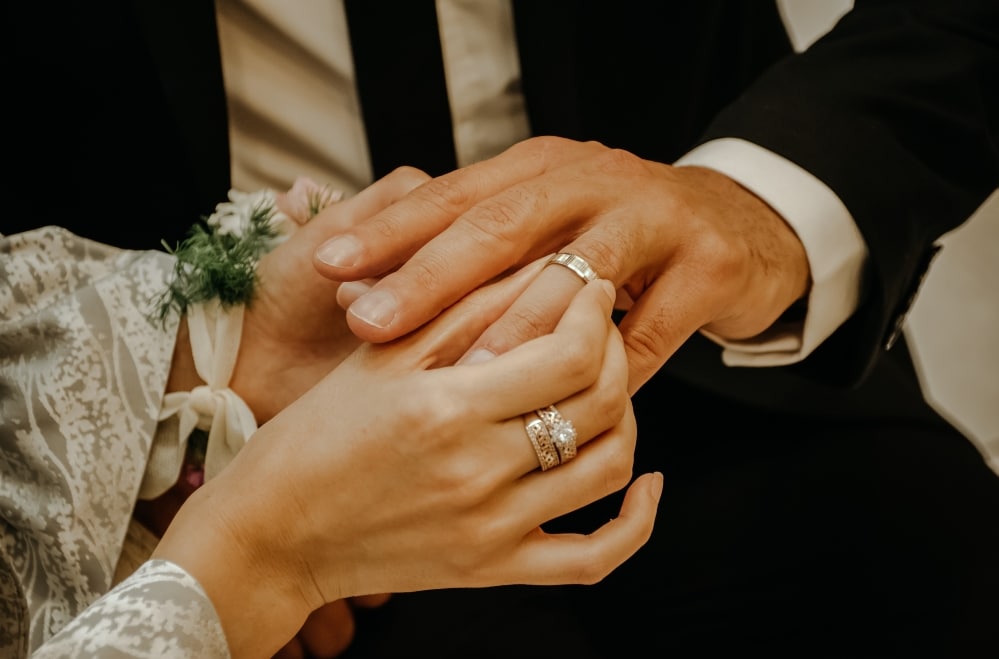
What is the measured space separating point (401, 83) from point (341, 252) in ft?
1.27

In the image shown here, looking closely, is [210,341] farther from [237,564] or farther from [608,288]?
[608,288]

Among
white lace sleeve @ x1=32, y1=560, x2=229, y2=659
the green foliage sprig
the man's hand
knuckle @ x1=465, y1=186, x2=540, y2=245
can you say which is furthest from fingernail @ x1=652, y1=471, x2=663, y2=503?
the green foliage sprig

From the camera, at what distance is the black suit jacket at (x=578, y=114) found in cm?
83

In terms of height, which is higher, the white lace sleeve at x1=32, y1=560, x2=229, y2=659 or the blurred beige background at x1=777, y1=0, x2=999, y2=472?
the white lace sleeve at x1=32, y1=560, x2=229, y2=659

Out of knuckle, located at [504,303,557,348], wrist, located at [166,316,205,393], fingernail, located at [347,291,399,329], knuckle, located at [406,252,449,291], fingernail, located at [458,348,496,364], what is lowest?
wrist, located at [166,316,205,393]

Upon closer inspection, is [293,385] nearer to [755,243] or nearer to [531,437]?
[531,437]

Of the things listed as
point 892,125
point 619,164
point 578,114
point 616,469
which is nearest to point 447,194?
point 619,164

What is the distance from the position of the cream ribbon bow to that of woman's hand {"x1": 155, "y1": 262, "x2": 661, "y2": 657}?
0.15 m

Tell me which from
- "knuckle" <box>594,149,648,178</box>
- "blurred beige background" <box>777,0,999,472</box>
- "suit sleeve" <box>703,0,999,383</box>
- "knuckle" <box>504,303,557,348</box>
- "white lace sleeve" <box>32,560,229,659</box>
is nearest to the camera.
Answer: "white lace sleeve" <box>32,560,229,659</box>

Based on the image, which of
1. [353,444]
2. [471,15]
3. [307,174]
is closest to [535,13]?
[471,15]

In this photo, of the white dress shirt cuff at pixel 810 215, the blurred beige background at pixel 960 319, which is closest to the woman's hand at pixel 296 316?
the white dress shirt cuff at pixel 810 215

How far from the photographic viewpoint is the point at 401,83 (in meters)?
0.92

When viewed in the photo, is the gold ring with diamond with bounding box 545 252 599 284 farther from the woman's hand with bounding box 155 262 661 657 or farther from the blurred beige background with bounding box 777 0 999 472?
the blurred beige background with bounding box 777 0 999 472

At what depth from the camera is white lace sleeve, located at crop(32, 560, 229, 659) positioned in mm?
480
